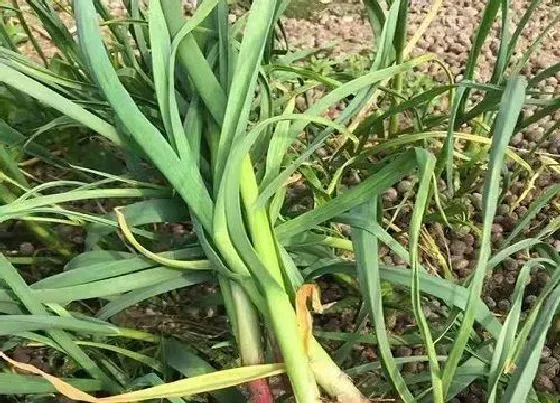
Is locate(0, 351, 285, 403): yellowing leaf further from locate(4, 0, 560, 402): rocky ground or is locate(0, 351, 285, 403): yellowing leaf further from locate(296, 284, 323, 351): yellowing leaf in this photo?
locate(4, 0, 560, 402): rocky ground

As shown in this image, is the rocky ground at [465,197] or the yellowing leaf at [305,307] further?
the rocky ground at [465,197]

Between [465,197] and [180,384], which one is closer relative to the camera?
[180,384]

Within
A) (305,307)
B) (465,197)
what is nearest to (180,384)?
(305,307)

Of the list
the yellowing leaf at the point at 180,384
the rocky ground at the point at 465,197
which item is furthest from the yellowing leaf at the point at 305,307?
the rocky ground at the point at 465,197

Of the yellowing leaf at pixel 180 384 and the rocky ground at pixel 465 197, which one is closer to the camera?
the yellowing leaf at pixel 180 384

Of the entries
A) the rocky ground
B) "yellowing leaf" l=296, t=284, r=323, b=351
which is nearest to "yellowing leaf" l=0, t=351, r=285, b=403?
"yellowing leaf" l=296, t=284, r=323, b=351

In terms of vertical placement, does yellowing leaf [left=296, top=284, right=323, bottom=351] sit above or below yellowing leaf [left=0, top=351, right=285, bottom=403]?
above

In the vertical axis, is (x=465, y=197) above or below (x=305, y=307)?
below

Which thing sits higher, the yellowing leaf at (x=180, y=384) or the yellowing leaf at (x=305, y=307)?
the yellowing leaf at (x=305, y=307)

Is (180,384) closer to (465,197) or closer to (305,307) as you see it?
(305,307)

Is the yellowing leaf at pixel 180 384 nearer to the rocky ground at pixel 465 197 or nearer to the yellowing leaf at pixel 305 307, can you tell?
the yellowing leaf at pixel 305 307
